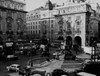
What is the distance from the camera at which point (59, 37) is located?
58375mm

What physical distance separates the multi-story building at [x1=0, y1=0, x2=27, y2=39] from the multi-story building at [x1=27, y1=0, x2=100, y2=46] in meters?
15.3

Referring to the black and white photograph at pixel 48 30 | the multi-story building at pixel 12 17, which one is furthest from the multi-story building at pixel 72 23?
the multi-story building at pixel 12 17

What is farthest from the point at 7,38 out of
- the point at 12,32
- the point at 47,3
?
the point at 47,3

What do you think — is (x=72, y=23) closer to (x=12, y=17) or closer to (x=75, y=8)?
(x=75, y=8)

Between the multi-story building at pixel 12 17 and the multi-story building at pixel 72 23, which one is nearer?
the multi-story building at pixel 12 17

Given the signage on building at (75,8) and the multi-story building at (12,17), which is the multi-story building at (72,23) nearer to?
the signage on building at (75,8)

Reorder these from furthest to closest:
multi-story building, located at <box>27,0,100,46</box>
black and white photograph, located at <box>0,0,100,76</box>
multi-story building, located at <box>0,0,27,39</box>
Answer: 1. multi-story building, located at <box>27,0,100,46</box>
2. multi-story building, located at <box>0,0,27,39</box>
3. black and white photograph, located at <box>0,0,100,76</box>

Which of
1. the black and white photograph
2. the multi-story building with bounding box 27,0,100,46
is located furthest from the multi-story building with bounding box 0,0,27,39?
the multi-story building with bounding box 27,0,100,46

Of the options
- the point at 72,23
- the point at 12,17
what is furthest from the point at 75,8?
the point at 12,17

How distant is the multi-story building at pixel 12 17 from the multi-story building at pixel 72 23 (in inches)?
602

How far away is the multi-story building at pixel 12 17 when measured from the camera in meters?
44.7

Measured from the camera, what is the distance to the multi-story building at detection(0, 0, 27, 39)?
4472cm

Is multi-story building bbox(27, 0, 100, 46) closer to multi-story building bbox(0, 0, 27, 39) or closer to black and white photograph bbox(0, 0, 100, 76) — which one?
black and white photograph bbox(0, 0, 100, 76)

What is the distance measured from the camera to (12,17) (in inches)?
1886
